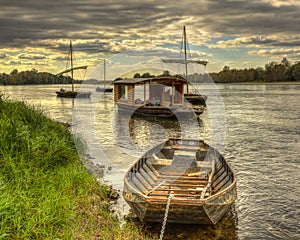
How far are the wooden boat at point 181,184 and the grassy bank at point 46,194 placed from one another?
765mm

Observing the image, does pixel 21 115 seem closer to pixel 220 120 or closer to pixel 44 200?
pixel 44 200

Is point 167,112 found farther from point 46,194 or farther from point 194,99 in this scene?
point 46,194

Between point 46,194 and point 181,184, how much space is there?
14.2 ft

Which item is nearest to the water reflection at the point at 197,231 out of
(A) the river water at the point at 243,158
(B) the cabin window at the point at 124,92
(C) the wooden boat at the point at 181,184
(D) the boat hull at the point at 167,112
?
(A) the river water at the point at 243,158

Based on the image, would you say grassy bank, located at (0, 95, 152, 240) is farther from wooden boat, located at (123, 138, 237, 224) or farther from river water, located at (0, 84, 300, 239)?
river water, located at (0, 84, 300, 239)

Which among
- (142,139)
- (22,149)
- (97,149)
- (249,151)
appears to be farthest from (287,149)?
(22,149)

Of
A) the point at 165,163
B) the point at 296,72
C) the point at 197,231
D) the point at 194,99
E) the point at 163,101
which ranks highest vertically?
the point at 296,72

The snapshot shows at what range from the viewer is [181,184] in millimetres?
10641

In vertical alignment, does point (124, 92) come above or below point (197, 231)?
above

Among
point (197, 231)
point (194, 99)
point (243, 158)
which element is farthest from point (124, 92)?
point (197, 231)

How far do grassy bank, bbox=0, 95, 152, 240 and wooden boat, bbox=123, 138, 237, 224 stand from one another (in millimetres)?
765

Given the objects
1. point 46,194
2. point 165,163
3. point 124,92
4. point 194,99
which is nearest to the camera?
point 46,194

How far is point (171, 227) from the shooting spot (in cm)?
896

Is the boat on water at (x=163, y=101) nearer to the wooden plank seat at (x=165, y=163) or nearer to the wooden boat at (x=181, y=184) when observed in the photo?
the wooden boat at (x=181, y=184)
